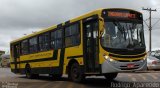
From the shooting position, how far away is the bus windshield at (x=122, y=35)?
17.1m

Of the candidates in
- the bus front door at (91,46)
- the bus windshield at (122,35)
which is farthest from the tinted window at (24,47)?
the bus windshield at (122,35)

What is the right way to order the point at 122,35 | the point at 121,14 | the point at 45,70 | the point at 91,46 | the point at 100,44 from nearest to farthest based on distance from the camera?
1. the point at 100,44
2. the point at 122,35
3. the point at 121,14
4. the point at 91,46
5. the point at 45,70

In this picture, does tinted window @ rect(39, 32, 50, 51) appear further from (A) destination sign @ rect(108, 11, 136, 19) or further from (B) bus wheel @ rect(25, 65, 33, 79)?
(A) destination sign @ rect(108, 11, 136, 19)

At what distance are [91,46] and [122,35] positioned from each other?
1529mm

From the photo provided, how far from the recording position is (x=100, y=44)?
17125mm

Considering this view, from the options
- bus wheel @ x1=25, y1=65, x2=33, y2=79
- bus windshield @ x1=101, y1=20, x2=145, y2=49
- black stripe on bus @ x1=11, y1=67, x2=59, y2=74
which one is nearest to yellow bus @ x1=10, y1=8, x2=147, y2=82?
bus windshield @ x1=101, y1=20, x2=145, y2=49

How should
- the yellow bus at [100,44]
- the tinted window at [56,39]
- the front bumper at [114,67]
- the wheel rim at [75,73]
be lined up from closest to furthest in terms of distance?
the front bumper at [114,67], the yellow bus at [100,44], the wheel rim at [75,73], the tinted window at [56,39]

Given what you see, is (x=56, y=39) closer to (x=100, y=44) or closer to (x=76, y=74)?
(x=76, y=74)

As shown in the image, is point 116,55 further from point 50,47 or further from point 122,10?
point 50,47

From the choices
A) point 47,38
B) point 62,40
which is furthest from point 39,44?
point 62,40

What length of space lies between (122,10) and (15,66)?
14.2 metres

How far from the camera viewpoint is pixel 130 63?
17344mm

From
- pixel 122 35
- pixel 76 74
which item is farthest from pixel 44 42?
pixel 122 35

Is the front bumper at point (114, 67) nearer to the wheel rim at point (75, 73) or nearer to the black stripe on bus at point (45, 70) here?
the wheel rim at point (75, 73)
